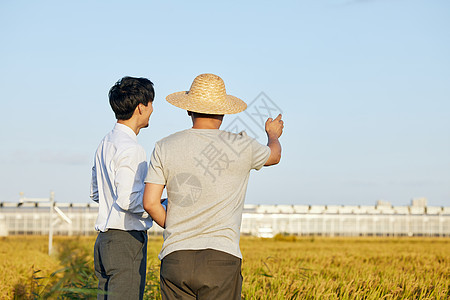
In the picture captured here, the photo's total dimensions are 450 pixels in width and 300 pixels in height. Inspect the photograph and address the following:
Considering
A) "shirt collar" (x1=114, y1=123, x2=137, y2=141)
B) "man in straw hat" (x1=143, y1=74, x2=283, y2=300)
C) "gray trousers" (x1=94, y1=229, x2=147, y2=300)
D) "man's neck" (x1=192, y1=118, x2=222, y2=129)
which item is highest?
"man's neck" (x1=192, y1=118, x2=222, y2=129)

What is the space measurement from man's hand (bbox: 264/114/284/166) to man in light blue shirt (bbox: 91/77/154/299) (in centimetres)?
76

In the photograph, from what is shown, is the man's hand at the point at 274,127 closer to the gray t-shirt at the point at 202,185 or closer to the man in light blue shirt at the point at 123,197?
the gray t-shirt at the point at 202,185

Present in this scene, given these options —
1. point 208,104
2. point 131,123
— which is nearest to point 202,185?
point 208,104

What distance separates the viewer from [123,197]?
129 inches

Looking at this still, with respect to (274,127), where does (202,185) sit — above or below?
below

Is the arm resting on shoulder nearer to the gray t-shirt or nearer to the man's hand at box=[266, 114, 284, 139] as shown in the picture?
the gray t-shirt

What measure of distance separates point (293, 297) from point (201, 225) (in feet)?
10.0

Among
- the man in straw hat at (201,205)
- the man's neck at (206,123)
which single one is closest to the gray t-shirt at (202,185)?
the man in straw hat at (201,205)

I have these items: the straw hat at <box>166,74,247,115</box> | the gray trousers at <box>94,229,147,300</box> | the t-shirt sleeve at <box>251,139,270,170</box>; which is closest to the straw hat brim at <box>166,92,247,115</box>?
the straw hat at <box>166,74,247,115</box>

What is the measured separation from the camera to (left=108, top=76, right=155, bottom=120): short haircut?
11.5 feet

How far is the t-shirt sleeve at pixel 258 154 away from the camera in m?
2.96

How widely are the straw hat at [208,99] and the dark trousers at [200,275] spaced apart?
73 centimetres

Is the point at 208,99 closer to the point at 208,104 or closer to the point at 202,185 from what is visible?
the point at 208,104

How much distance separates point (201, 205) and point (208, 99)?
609 mm
